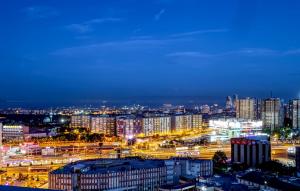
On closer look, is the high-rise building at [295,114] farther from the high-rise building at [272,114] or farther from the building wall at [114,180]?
the building wall at [114,180]

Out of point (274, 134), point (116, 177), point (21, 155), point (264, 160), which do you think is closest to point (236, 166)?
point (264, 160)

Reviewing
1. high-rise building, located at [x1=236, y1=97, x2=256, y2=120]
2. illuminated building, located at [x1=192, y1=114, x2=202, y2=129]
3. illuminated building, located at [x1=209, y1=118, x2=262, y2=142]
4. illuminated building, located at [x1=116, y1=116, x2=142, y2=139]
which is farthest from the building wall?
high-rise building, located at [x1=236, y1=97, x2=256, y2=120]

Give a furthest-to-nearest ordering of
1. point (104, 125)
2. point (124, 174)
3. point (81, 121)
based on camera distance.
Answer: point (81, 121), point (104, 125), point (124, 174)

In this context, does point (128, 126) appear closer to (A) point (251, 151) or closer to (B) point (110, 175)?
(A) point (251, 151)

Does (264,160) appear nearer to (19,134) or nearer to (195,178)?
(195,178)

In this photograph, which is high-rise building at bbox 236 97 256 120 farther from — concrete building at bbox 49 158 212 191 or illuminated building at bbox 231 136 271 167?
concrete building at bbox 49 158 212 191

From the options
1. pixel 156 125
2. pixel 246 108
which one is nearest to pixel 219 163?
pixel 156 125
